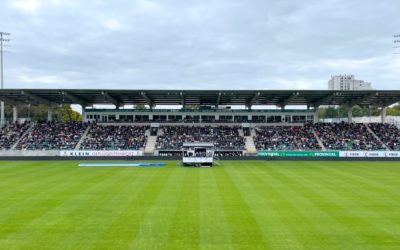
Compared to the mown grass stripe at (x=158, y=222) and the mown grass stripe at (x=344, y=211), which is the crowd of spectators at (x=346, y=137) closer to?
the mown grass stripe at (x=344, y=211)

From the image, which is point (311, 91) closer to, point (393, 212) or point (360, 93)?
point (360, 93)

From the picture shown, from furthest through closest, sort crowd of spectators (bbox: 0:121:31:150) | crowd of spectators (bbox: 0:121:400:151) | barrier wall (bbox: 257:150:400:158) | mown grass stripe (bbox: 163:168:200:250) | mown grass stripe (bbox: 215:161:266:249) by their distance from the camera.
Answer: crowd of spectators (bbox: 0:121:31:150) < crowd of spectators (bbox: 0:121:400:151) < barrier wall (bbox: 257:150:400:158) < mown grass stripe (bbox: 215:161:266:249) < mown grass stripe (bbox: 163:168:200:250)

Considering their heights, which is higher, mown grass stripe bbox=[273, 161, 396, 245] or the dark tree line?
the dark tree line

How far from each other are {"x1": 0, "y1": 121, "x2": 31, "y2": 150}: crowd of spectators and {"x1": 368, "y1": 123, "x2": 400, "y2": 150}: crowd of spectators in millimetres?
52802

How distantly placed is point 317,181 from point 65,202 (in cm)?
1716

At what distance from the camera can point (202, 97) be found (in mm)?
59844

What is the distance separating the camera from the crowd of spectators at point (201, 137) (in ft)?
178

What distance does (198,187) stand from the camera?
24125 millimetres

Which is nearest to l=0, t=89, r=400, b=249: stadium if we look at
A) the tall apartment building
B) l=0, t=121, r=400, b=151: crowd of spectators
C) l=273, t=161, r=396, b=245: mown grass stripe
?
l=273, t=161, r=396, b=245: mown grass stripe

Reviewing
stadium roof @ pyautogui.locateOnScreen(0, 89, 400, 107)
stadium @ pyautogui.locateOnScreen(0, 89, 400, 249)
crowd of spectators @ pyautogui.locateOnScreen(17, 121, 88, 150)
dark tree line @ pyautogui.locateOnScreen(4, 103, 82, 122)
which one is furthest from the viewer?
dark tree line @ pyautogui.locateOnScreen(4, 103, 82, 122)

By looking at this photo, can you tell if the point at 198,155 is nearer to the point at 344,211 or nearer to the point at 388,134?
the point at 344,211

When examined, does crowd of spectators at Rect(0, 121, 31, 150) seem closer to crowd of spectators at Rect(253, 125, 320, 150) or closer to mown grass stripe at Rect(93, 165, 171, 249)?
crowd of spectators at Rect(253, 125, 320, 150)

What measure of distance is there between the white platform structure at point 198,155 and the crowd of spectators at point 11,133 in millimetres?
27969

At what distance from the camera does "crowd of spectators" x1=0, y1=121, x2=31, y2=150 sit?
53.7m
